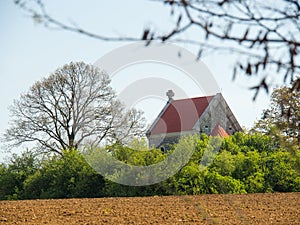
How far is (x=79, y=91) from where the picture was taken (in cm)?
2631

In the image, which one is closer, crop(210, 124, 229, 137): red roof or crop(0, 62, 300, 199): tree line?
crop(0, 62, 300, 199): tree line

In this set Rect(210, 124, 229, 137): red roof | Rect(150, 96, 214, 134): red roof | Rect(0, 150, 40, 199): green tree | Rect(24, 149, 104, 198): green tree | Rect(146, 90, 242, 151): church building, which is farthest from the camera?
Rect(150, 96, 214, 134): red roof

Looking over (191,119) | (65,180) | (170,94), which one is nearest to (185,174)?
(65,180)

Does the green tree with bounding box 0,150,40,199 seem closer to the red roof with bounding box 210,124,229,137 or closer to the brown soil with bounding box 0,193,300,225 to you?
the brown soil with bounding box 0,193,300,225

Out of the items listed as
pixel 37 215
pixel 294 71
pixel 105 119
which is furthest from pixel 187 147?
pixel 294 71

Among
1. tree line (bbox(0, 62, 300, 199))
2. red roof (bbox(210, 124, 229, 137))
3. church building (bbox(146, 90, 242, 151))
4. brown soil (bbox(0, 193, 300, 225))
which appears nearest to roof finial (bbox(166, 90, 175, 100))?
church building (bbox(146, 90, 242, 151))

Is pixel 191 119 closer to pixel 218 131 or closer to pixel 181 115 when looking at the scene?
pixel 218 131

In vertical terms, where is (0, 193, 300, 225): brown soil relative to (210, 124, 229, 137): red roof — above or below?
below

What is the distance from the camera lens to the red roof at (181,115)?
26.9 metres

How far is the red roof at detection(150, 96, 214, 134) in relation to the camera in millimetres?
26891

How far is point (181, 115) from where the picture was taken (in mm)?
28500

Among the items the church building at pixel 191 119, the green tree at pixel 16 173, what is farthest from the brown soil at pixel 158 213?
the church building at pixel 191 119

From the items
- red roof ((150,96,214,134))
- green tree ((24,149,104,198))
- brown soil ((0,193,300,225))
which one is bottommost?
brown soil ((0,193,300,225))

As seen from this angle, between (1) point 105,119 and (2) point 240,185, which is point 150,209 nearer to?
(2) point 240,185
